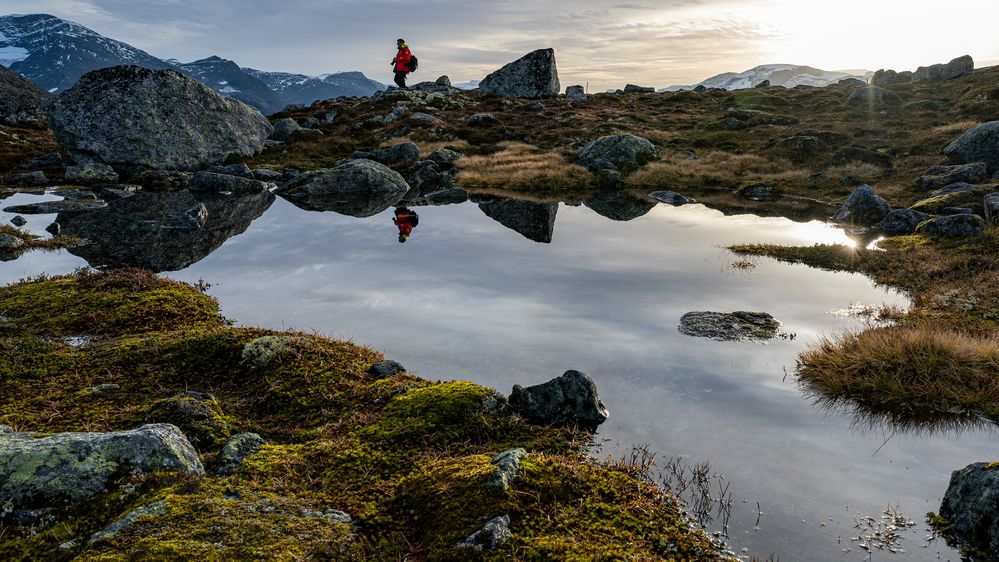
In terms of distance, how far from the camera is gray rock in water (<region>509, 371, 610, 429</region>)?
8.98 meters

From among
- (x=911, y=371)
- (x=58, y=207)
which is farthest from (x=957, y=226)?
(x=58, y=207)

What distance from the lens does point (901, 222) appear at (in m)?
25.6

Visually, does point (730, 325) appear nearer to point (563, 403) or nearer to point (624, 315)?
point (624, 315)

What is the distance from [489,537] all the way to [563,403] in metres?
3.84

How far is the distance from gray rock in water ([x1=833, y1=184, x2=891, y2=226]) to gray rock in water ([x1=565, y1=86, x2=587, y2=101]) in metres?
60.5

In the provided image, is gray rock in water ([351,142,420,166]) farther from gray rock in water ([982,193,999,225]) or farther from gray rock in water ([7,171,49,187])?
gray rock in water ([982,193,999,225])

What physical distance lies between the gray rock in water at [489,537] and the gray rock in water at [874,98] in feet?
A: 244

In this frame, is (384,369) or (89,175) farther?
(89,175)

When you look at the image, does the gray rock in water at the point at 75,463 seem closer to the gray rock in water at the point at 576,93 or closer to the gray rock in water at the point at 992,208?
the gray rock in water at the point at 992,208

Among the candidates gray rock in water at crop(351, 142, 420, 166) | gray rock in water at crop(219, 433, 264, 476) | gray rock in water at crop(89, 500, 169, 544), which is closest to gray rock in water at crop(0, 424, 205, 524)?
gray rock in water at crop(219, 433, 264, 476)

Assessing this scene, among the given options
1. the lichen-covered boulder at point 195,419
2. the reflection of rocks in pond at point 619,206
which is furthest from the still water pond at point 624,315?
the lichen-covered boulder at point 195,419

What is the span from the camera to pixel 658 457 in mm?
8094

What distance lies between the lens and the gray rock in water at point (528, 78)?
8125 centimetres

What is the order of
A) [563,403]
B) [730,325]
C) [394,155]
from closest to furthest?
[563,403], [730,325], [394,155]
